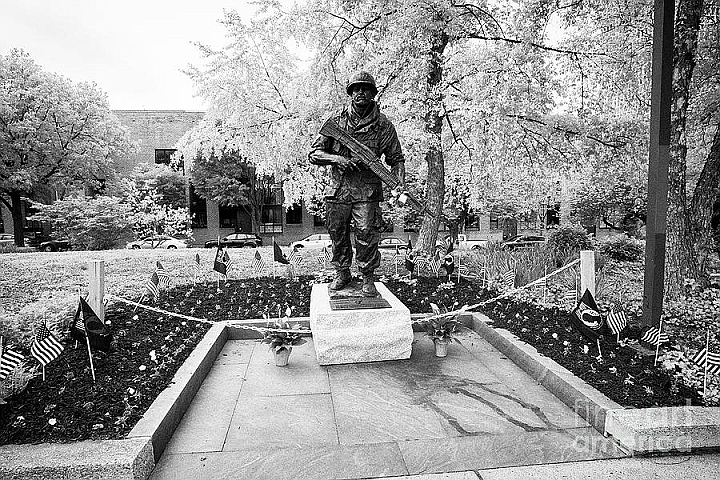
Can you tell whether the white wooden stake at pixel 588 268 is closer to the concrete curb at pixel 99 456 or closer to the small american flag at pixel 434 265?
the small american flag at pixel 434 265

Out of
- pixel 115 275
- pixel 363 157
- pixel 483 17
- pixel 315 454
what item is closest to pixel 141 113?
pixel 115 275

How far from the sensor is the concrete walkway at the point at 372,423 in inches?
151

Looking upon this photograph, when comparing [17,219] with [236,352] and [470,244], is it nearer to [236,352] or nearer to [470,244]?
[470,244]

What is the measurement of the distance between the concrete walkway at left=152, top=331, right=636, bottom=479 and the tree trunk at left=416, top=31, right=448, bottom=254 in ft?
18.0

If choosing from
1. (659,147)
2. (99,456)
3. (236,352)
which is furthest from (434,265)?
(99,456)

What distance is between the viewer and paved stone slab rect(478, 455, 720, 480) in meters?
3.62

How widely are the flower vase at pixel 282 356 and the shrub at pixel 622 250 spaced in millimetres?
12221

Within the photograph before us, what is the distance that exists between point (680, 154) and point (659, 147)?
362cm

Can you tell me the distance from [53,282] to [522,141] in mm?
10840

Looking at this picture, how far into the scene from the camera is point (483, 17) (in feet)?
37.1

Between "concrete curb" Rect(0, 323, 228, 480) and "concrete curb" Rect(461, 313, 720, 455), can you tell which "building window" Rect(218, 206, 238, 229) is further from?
"concrete curb" Rect(461, 313, 720, 455)

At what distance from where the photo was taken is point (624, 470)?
3703 millimetres

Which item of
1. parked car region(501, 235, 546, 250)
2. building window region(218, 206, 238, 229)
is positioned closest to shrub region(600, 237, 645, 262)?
parked car region(501, 235, 546, 250)

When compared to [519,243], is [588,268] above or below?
above
